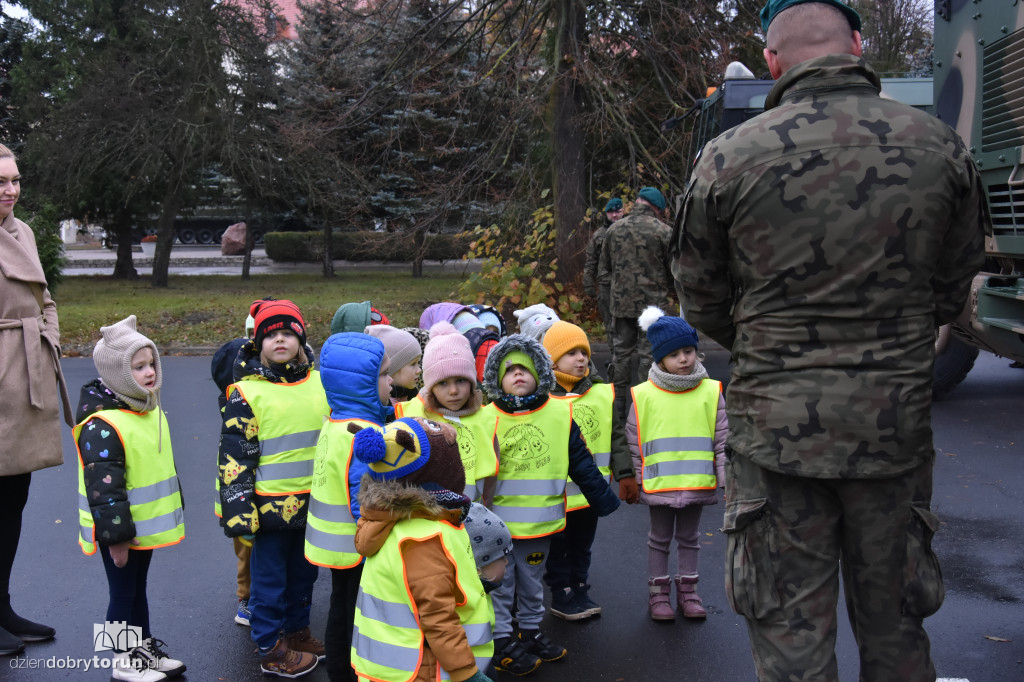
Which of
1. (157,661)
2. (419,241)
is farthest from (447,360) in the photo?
(419,241)

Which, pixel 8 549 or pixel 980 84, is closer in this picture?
pixel 8 549

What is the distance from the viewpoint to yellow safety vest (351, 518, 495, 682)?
9.32 feet

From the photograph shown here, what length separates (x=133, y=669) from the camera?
3.99m

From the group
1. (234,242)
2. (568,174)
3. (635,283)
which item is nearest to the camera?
(635,283)

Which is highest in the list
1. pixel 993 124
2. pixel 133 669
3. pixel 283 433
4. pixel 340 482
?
pixel 993 124

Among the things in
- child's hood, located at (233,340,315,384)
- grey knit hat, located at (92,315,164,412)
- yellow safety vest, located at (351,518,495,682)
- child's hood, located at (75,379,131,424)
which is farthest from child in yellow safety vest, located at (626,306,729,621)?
child's hood, located at (75,379,131,424)

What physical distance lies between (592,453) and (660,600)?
79 centimetres

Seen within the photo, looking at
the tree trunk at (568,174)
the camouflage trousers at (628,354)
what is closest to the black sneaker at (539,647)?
the camouflage trousers at (628,354)

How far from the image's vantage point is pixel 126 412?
13.1ft

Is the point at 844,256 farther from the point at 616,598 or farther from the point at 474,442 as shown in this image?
the point at 616,598

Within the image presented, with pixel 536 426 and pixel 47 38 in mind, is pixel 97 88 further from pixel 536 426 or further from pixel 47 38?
pixel 536 426

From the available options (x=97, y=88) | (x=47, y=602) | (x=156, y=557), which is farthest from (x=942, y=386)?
(x=97, y=88)

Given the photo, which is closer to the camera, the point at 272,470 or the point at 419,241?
the point at 272,470

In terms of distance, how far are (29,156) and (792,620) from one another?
24.7 metres
